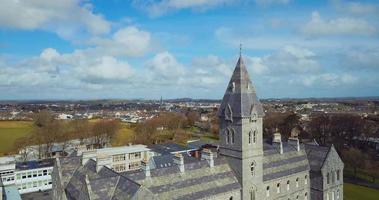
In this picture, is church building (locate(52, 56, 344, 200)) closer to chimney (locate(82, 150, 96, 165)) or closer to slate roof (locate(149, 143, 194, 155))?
chimney (locate(82, 150, 96, 165))

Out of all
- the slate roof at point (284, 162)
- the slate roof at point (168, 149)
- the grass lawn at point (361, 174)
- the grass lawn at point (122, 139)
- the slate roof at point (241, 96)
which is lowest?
the grass lawn at point (361, 174)

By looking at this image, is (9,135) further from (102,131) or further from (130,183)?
(130,183)

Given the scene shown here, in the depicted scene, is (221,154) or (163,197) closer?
(163,197)

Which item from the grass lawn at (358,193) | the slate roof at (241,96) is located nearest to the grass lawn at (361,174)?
the grass lawn at (358,193)

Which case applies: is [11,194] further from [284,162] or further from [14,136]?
[14,136]

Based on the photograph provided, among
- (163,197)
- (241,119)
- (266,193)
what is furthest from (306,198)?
(163,197)

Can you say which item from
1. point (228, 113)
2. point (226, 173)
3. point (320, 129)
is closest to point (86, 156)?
point (226, 173)

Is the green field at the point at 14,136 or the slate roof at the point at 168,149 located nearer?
the slate roof at the point at 168,149

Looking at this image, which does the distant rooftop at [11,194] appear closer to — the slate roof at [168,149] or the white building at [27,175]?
the white building at [27,175]

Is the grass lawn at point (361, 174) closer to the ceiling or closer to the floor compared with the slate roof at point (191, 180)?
closer to the floor
